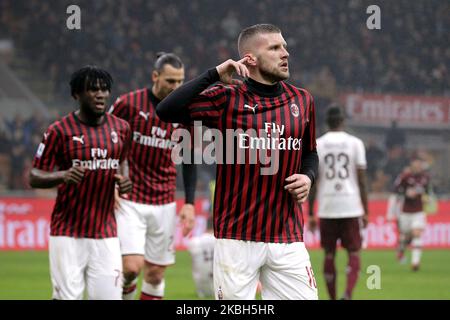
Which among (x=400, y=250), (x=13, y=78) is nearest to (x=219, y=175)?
(x=400, y=250)

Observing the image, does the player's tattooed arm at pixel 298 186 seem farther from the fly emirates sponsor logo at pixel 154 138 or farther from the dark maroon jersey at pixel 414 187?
the dark maroon jersey at pixel 414 187

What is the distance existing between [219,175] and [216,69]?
0.58 metres

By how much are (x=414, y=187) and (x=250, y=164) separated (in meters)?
10.2

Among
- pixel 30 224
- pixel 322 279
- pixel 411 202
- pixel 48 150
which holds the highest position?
pixel 48 150

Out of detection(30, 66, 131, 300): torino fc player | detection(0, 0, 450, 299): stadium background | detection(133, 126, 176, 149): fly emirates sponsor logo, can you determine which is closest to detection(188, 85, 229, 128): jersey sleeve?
detection(30, 66, 131, 300): torino fc player

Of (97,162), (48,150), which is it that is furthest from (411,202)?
(48,150)

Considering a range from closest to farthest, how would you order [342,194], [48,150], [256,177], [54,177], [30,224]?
[256,177]
[54,177]
[48,150]
[342,194]
[30,224]

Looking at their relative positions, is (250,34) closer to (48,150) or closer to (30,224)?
(48,150)

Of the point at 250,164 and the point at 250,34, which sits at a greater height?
the point at 250,34

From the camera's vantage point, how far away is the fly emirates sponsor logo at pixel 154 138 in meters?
7.34

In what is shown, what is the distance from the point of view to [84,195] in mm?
6172

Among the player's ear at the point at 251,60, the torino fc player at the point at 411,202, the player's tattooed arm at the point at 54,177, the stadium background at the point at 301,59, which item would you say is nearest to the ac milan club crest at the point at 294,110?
the player's ear at the point at 251,60

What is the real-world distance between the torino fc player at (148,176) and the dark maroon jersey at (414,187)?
7.69 metres
